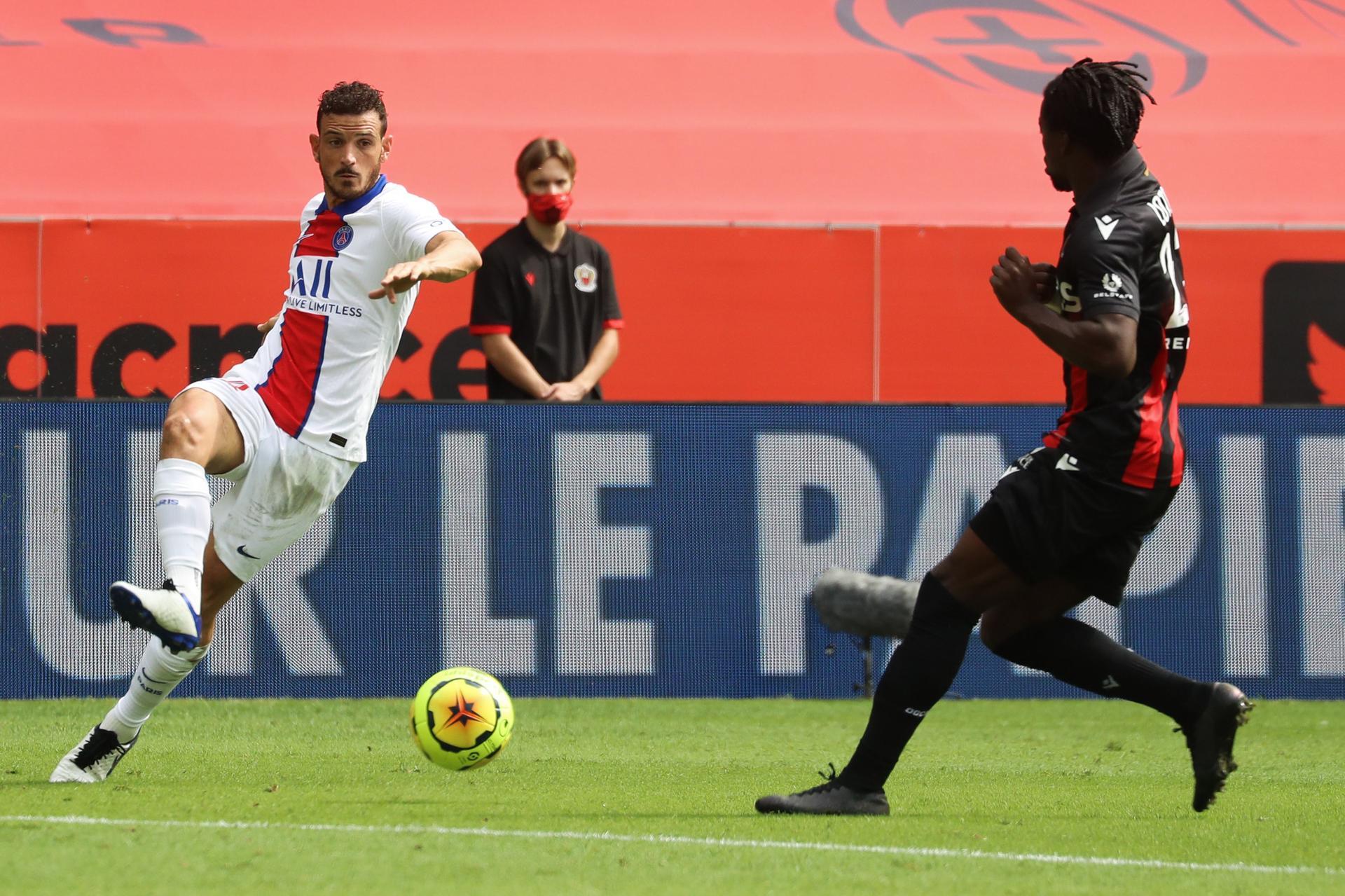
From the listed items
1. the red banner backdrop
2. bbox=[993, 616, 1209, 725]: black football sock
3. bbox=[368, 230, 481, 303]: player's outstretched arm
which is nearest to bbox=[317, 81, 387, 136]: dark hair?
bbox=[368, 230, 481, 303]: player's outstretched arm

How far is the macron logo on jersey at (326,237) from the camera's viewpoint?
5.66 m

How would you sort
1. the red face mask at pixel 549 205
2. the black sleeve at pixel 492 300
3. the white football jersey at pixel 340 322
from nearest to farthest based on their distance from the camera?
the white football jersey at pixel 340 322 < the black sleeve at pixel 492 300 < the red face mask at pixel 549 205

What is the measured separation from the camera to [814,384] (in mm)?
11242

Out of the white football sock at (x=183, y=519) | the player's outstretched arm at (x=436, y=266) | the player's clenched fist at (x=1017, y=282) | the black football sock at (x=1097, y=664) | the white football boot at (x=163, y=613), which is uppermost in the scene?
the player's outstretched arm at (x=436, y=266)

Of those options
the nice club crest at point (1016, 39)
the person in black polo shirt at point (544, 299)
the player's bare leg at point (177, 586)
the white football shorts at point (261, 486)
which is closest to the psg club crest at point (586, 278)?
the person in black polo shirt at point (544, 299)

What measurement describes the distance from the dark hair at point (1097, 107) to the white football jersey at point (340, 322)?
6.16 ft

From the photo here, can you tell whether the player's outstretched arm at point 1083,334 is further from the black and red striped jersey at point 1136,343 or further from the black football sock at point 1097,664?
the black football sock at point 1097,664

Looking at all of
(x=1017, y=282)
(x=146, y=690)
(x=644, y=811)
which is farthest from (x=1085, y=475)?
(x=146, y=690)

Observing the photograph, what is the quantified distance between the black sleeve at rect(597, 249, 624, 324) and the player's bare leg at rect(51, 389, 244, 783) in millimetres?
3700

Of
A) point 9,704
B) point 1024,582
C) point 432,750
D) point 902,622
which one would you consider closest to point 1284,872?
point 1024,582

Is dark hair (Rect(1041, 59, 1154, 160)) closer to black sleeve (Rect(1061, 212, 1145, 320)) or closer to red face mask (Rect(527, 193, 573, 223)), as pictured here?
black sleeve (Rect(1061, 212, 1145, 320))

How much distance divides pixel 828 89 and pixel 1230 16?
3.26 metres

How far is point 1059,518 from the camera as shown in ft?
15.3

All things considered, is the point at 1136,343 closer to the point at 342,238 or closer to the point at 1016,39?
the point at 342,238
